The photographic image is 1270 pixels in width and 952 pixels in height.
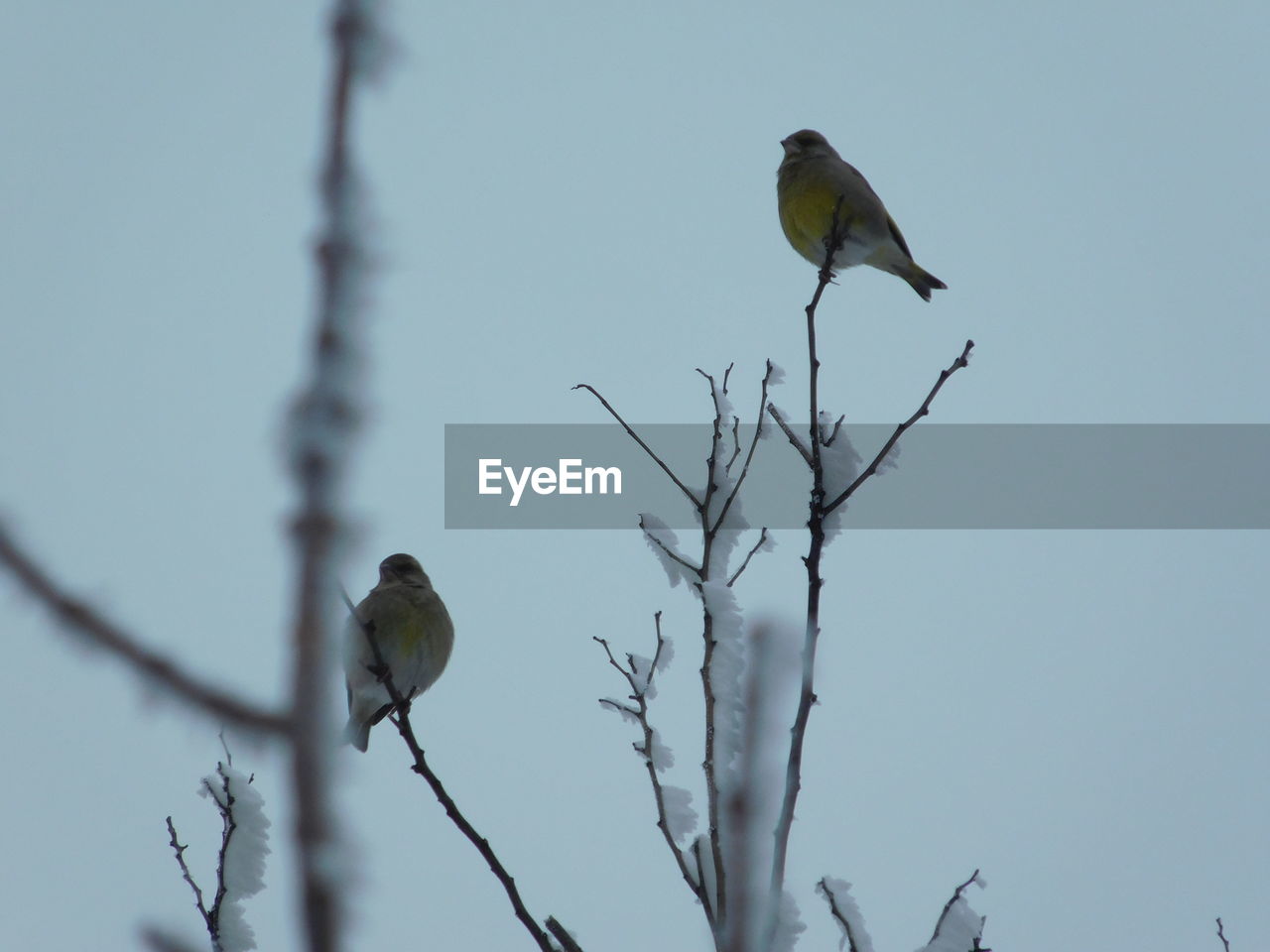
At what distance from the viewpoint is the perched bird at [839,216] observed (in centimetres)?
677

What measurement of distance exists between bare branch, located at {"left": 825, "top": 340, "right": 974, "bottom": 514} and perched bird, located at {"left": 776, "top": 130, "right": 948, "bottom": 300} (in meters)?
2.97

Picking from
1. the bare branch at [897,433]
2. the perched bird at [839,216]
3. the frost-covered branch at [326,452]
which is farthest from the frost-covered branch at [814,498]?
the perched bird at [839,216]

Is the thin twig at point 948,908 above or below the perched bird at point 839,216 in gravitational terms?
below

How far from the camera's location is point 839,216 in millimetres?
6746

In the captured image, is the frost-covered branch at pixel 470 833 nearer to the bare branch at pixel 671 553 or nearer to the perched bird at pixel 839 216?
the bare branch at pixel 671 553

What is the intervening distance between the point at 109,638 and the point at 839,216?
651cm

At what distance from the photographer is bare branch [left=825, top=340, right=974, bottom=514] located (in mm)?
3355

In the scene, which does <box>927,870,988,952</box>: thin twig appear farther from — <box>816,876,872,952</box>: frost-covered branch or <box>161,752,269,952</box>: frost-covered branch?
<box>161,752,269,952</box>: frost-covered branch

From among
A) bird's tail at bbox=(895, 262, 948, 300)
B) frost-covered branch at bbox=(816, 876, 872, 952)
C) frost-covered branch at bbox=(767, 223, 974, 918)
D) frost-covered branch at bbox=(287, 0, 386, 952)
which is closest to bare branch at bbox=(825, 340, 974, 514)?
frost-covered branch at bbox=(767, 223, 974, 918)

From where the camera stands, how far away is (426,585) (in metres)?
6.50

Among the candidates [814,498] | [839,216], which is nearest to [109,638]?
[814,498]

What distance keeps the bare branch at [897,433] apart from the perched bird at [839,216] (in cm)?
297

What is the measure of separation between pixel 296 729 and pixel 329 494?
120mm

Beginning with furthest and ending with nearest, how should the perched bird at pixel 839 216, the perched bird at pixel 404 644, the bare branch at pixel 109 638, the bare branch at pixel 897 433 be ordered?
1. the perched bird at pixel 839 216
2. the perched bird at pixel 404 644
3. the bare branch at pixel 897 433
4. the bare branch at pixel 109 638
